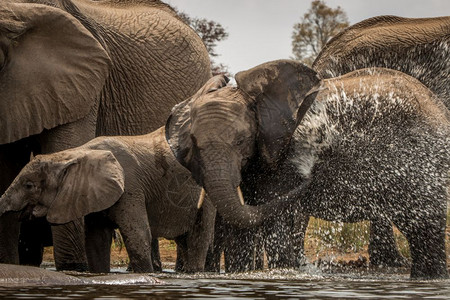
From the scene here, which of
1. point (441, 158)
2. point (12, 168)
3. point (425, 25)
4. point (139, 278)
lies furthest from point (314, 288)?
point (425, 25)

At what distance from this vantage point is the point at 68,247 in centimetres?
1062

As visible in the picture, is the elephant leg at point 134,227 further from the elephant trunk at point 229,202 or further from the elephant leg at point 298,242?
the elephant leg at point 298,242

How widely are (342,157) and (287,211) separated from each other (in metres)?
0.62

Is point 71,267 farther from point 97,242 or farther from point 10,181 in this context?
point 10,181

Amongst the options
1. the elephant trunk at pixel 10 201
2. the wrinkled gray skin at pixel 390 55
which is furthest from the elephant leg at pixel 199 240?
the wrinkled gray skin at pixel 390 55

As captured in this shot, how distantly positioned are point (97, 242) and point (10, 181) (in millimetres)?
1511

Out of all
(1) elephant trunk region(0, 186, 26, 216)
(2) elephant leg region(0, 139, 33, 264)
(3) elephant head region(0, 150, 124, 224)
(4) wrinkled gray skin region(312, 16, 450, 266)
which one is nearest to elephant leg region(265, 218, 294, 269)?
(3) elephant head region(0, 150, 124, 224)

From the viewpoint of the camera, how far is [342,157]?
32.3ft

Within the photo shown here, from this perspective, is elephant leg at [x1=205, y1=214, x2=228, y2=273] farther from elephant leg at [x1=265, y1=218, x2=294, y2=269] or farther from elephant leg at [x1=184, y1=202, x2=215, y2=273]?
elephant leg at [x1=265, y1=218, x2=294, y2=269]

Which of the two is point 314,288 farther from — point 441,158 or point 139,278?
point 441,158

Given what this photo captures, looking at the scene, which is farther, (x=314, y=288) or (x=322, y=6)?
(x=322, y=6)

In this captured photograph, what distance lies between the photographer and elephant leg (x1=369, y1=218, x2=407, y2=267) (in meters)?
13.0

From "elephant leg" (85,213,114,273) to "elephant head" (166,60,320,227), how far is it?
0.89 metres

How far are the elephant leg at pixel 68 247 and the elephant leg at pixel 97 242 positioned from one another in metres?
0.60
